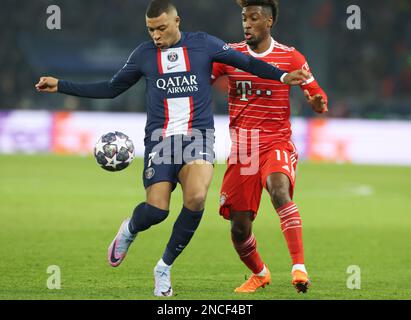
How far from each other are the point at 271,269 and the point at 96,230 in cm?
358

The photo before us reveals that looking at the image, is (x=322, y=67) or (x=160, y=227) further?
(x=322, y=67)

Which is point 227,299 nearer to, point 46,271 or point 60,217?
point 46,271

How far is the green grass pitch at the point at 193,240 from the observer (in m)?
8.03

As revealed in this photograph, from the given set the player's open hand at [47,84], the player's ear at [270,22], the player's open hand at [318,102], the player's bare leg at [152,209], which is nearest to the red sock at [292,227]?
the player's open hand at [318,102]

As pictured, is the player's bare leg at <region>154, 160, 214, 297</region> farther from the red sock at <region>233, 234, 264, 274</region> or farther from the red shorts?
the red sock at <region>233, 234, 264, 274</region>

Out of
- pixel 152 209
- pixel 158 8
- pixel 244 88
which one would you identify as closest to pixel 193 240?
pixel 244 88

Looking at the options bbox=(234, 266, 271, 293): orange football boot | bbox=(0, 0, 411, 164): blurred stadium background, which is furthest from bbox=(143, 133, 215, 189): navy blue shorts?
bbox=(0, 0, 411, 164): blurred stadium background

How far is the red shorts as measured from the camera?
26.3 feet

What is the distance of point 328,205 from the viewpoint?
16203 mm

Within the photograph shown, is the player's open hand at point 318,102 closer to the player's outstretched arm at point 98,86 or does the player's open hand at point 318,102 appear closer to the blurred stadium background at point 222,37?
the player's outstretched arm at point 98,86

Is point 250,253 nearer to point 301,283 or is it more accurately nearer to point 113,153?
point 301,283

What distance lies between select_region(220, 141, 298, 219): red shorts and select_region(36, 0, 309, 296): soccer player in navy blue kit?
543 mm
